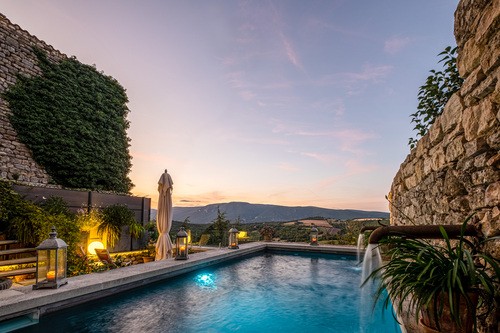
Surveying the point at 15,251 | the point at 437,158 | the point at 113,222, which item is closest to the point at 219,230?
the point at 113,222

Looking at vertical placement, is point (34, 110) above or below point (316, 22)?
below

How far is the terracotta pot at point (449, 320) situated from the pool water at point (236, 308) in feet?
5.29

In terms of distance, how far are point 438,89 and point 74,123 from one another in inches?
529

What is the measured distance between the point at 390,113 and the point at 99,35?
11661 mm

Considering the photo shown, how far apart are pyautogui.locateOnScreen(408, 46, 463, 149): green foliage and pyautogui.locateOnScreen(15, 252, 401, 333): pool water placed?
290 cm

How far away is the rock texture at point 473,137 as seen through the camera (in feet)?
5.83

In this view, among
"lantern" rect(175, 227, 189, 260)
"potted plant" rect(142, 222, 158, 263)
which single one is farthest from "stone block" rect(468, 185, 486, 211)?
"potted plant" rect(142, 222, 158, 263)

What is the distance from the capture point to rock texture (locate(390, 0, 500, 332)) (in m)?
1.78

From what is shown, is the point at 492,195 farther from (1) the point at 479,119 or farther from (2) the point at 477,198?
(1) the point at 479,119

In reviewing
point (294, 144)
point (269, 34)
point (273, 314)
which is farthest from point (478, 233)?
point (294, 144)

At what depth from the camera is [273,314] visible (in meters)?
4.57

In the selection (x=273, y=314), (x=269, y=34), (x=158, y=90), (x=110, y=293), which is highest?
(x=269, y=34)

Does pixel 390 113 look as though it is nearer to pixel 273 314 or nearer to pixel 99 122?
pixel 273 314

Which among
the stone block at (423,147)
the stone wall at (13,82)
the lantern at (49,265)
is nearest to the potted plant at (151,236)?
the stone wall at (13,82)
